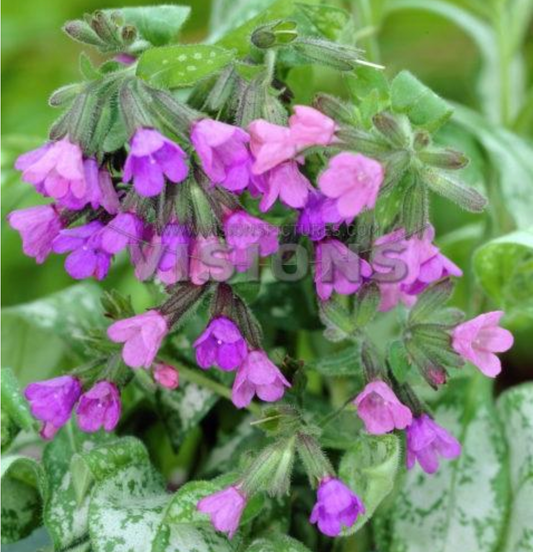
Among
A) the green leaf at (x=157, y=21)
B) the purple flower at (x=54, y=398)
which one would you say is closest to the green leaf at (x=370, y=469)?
the purple flower at (x=54, y=398)

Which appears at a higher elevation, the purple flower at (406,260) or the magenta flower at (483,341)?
the purple flower at (406,260)

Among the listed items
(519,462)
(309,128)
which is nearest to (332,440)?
(519,462)

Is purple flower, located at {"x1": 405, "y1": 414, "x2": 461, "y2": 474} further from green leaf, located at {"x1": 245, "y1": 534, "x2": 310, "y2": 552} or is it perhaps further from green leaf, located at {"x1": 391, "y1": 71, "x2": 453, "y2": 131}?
green leaf, located at {"x1": 391, "y1": 71, "x2": 453, "y2": 131}

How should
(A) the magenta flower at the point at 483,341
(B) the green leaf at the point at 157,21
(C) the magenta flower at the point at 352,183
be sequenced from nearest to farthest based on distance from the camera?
(C) the magenta flower at the point at 352,183 → (A) the magenta flower at the point at 483,341 → (B) the green leaf at the point at 157,21

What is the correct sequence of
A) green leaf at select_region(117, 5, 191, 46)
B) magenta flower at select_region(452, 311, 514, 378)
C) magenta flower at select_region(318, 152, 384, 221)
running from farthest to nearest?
green leaf at select_region(117, 5, 191, 46)
magenta flower at select_region(452, 311, 514, 378)
magenta flower at select_region(318, 152, 384, 221)

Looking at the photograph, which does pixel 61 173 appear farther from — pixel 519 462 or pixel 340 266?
pixel 519 462

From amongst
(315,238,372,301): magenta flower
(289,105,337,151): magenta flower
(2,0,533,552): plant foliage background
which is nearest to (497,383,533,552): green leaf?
(2,0,533,552): plant foliage background

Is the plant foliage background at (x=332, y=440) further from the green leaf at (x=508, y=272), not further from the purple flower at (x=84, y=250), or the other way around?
the purple flower at (x=84, y=250)
